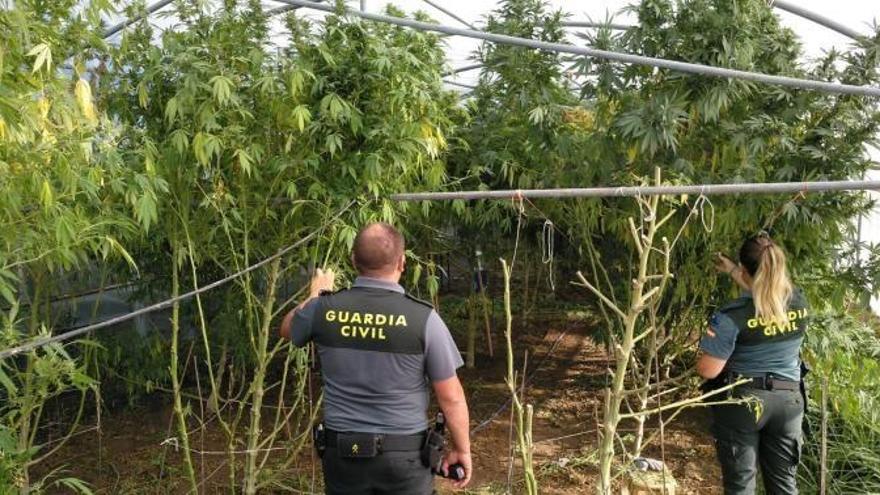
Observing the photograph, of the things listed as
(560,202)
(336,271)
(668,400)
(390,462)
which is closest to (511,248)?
(668,400)

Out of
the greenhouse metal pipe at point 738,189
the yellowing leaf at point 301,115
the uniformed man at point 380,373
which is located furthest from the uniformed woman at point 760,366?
the yellowing leaf at point 301,115

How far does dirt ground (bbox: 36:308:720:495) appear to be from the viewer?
433 centimetres

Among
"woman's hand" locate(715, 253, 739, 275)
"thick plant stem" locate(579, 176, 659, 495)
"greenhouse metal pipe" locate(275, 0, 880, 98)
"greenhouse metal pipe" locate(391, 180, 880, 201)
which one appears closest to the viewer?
"thick plant stem" locate(579, 176, 659, 495)

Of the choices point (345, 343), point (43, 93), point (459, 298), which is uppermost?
point (43, 93)

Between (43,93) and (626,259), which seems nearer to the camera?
(43,93)

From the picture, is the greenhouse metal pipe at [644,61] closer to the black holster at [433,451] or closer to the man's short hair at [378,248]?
the man's short hair at [378,248]

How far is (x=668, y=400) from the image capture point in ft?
16.9

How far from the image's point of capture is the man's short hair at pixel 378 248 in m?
2.47

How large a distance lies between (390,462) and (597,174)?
177cm

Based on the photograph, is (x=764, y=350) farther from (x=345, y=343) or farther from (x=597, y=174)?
(x=345, y=343)

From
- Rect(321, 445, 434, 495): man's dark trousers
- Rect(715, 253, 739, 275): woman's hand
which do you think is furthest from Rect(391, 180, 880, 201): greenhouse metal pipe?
Rect(321, 445, 434, 495): man's dark trousers

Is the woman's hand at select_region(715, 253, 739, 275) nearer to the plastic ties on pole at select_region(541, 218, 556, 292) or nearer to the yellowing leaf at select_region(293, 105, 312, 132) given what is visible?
the plastic ties on pole at select_region(541, 218, 556, 292)

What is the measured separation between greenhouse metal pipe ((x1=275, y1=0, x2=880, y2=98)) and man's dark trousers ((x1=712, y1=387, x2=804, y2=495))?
1.12 m

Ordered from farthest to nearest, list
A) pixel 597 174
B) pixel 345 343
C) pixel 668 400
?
pixel 668 400
pixel 597 174
pixel 345 343
